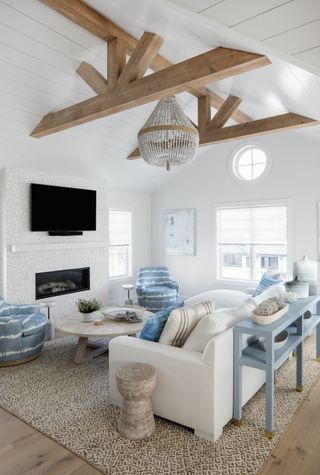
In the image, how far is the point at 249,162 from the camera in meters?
6.12

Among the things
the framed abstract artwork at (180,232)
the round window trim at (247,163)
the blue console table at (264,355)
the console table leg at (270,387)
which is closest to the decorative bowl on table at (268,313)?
the blue console table at (264,355)

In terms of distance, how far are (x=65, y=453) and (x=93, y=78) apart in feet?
11.3

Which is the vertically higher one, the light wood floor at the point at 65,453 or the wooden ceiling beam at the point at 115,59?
the wooden ceiling beam at the point at 115,59

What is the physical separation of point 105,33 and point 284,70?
1.83 m

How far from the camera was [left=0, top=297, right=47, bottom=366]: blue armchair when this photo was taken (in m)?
3.65

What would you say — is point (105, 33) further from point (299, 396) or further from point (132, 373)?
point (299, 396)

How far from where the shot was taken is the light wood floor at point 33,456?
83.1 inches

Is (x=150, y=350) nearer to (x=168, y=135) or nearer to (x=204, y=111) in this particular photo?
(x=168, y=135)

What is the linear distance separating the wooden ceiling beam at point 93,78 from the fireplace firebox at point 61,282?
299 cm

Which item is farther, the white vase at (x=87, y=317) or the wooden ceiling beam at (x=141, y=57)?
the white vase at (x=87, y=317)

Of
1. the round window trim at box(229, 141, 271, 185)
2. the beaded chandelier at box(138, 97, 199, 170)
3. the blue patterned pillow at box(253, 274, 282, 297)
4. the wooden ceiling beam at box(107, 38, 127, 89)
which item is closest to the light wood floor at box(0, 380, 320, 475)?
the blue patterned pillow at box(253, 274, 282, 297)

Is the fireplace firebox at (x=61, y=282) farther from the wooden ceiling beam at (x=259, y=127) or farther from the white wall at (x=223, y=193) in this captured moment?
the wooden ceiling beam at (x=259, y=127)

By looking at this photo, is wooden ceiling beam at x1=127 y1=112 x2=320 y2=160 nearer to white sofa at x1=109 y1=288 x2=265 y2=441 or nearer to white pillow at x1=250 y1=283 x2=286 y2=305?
white pillow at x1=250 y1=283 x2=286 y2=305

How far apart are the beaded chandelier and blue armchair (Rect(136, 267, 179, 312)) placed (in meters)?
3.11
